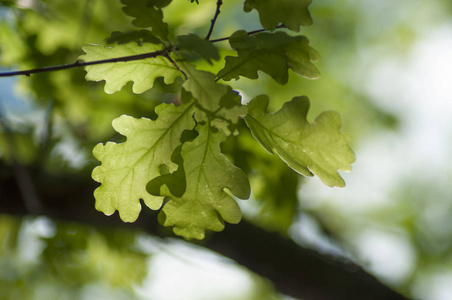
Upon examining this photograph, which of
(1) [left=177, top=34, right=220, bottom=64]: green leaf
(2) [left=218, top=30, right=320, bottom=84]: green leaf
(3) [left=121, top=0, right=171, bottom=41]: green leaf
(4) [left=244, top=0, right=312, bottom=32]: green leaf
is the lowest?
(1) [left=177, top=34, right=220, bottom=64]: green leaf

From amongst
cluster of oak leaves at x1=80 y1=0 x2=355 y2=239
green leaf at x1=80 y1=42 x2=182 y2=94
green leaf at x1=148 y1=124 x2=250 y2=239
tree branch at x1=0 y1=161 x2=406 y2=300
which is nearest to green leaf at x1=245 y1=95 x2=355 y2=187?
cluster of oak leaves at x1=80 y1=0 x2=355 y2=239

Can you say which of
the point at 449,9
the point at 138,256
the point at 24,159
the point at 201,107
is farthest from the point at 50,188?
the point at 449,9

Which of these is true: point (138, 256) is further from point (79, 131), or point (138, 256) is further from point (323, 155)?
point (323, 155)

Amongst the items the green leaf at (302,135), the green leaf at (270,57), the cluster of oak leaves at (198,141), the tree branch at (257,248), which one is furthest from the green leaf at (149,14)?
the tree branch at (257,248)

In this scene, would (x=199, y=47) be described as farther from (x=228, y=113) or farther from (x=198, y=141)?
(x=198, y=141)

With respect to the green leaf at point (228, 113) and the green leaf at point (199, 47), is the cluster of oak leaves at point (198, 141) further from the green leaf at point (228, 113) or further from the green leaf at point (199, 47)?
the green leaf at point (199, 47)

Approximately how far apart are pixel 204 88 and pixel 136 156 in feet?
0.88

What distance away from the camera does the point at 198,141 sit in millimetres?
1014

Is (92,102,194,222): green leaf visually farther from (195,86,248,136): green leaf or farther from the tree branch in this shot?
the tree branch

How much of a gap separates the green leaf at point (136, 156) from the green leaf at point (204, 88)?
13 centimetres

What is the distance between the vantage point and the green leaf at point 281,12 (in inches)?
35.5

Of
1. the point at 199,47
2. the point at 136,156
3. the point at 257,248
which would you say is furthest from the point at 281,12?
the point at 257,248

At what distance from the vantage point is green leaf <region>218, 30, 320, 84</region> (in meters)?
0.87

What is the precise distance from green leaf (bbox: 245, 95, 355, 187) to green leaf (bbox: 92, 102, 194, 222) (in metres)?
0.16
